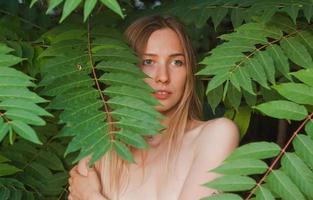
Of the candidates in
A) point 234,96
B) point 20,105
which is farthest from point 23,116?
point 234,96

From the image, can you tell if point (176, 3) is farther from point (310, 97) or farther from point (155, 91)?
point (310, 97)

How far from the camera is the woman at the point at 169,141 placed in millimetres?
1906

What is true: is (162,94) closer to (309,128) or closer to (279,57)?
(279,57)

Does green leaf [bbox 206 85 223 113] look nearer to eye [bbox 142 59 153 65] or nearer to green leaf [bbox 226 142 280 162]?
eye [bbox 142 59 153 65]

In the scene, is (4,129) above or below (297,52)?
below

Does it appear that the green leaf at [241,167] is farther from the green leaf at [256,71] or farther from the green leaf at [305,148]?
the green leaf at [256,71]

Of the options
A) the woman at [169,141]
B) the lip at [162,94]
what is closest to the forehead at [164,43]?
the woman at [169,141]

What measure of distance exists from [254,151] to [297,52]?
1.43 ft

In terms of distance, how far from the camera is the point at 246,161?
5.12 feet

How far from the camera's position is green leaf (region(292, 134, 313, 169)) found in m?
1.56

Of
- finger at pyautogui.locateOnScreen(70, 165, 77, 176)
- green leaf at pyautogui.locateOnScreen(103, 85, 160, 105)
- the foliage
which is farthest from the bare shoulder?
finger at pyautogui.locateOnScreen(70, 165, 77, 176)

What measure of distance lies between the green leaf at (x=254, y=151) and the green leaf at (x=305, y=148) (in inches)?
2.0

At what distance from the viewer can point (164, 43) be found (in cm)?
201

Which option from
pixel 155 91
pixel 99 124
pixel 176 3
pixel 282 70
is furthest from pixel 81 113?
pixel 176 3
